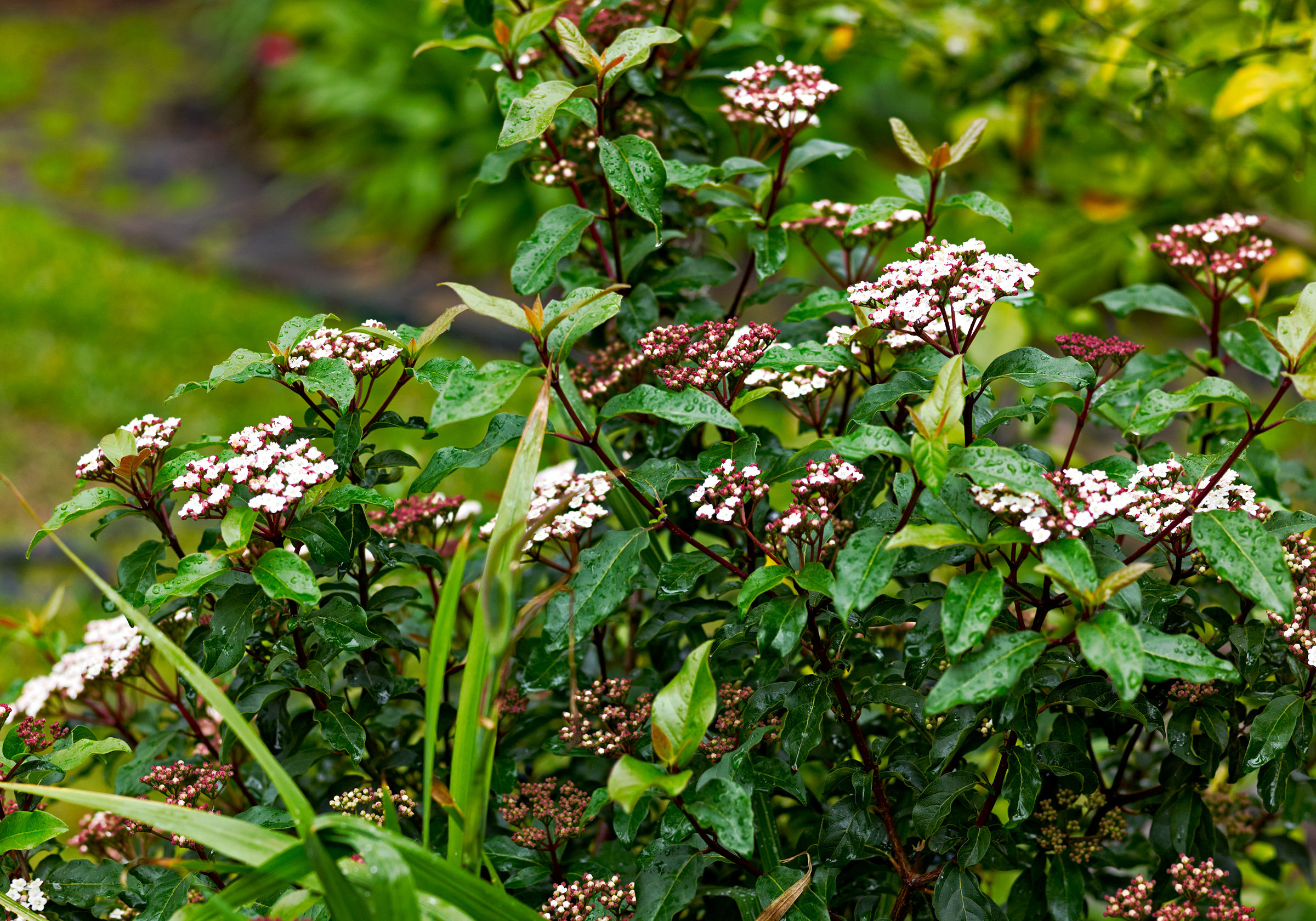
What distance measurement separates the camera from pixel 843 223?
158cm

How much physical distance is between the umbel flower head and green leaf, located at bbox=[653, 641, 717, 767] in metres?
0.99

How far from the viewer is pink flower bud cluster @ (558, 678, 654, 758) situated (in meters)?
1.25

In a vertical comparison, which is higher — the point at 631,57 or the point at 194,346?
the point at 631,57

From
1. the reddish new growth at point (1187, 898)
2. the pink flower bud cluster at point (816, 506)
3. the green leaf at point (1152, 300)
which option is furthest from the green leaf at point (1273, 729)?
the green leaf at point (1152, 300)

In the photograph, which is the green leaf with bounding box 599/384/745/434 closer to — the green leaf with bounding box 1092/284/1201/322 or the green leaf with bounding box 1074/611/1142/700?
the green leaf with bounding box 1074/611/1142/700

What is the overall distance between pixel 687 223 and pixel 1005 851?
1.01 metres

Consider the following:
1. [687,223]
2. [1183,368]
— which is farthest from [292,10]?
[1183,368]

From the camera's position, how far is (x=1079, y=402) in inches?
52.4

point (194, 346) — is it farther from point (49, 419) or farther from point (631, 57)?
point (631, 57)

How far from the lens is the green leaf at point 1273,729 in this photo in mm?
1146

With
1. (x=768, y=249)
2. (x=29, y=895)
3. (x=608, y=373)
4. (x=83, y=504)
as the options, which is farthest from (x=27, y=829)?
(x=768, y=249)

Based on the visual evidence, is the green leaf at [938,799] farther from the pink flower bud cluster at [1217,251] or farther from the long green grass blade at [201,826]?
the pink flower bud cluster at [1217,251]

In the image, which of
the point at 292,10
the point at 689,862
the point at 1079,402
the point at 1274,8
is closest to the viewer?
the point at 689,862

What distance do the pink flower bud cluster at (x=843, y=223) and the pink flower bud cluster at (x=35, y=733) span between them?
1216 millimetres
